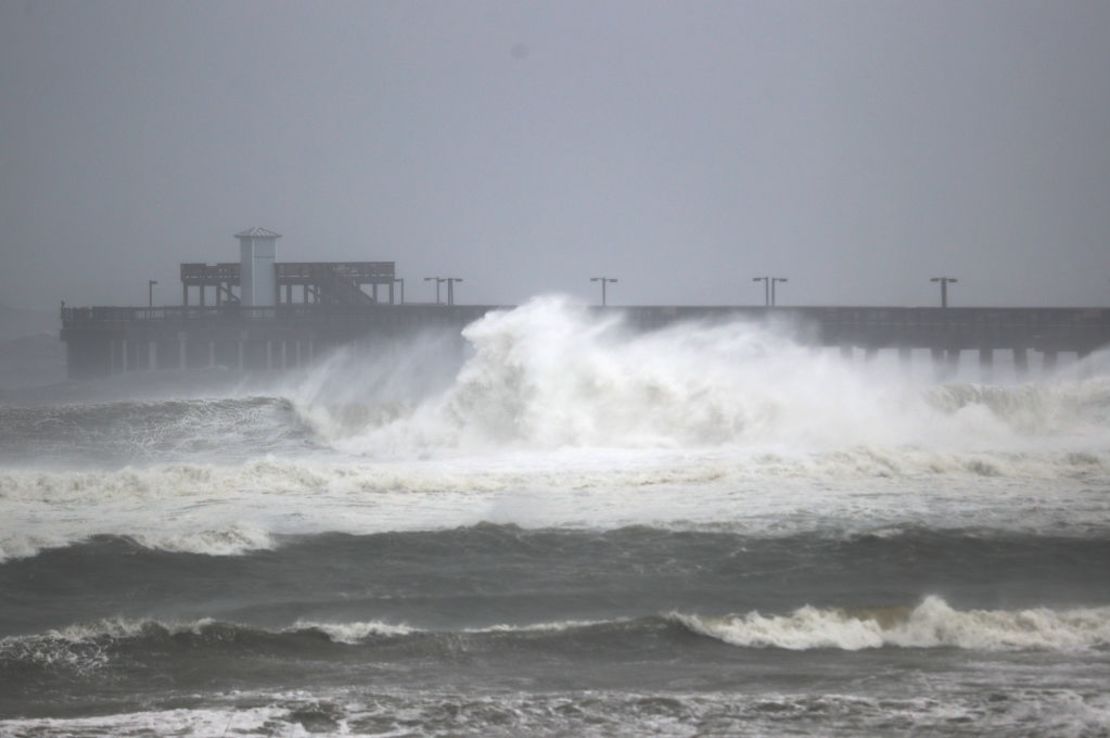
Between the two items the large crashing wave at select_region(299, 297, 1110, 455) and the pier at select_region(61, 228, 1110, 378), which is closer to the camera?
the large crashing wave at select_region(299, 297, 1110, 455)

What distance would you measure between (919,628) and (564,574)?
4.39 meters

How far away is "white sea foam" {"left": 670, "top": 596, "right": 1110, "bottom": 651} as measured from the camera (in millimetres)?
12359

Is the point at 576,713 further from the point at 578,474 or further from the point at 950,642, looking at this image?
the point at 578,474

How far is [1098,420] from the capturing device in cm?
3394

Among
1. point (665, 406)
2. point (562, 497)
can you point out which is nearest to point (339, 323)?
point (665, 406)

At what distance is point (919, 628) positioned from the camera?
1272 cm

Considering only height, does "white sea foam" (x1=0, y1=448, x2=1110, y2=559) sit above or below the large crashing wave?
below

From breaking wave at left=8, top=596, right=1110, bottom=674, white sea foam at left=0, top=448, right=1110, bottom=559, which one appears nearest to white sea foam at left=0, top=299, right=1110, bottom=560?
white sea foam at left=0, top=448, right=1110, bottom=559

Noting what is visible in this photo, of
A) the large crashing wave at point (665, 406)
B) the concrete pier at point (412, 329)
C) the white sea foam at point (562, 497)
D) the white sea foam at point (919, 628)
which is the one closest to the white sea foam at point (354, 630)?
the white sea foam at point (919, 628)

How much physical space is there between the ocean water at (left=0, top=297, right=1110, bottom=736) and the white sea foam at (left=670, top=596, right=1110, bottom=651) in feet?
0.11

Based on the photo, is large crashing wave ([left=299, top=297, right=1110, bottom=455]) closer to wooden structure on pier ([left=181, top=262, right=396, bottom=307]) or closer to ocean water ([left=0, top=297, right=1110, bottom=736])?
ocean water ([left=0, top=297, right=1110, bottom=736])

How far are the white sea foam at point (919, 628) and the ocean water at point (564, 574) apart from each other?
0.11 ft

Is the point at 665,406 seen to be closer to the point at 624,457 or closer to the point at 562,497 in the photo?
the point at 624,457

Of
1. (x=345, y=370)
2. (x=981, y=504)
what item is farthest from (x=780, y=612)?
(x=345, y=370)
